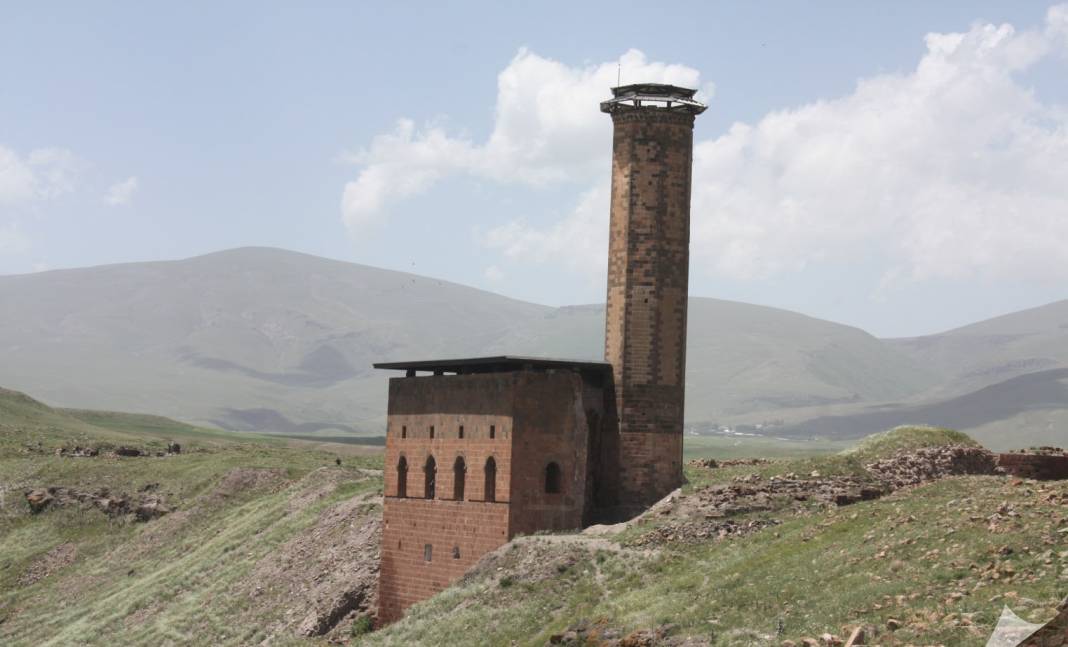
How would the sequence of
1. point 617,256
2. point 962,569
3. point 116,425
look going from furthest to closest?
point 116,425
point 617,256
point 962,569

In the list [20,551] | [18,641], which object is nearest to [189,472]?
[20,551]

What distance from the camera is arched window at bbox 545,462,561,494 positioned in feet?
134

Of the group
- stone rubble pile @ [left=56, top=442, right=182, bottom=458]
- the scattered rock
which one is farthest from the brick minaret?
stone rubble pile @ [left=56, top=442, right=182, bottom=458]

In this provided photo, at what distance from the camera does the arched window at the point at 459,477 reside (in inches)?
1636

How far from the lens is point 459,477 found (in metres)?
41.8

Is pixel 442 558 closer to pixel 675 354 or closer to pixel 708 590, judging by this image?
pixel 675 354

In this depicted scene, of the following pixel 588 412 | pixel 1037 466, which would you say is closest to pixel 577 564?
pixel 588 412

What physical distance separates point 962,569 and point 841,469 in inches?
494

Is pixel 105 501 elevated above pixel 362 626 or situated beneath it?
elevated above

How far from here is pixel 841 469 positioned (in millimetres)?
38031

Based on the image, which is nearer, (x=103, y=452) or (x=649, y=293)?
(x=649, y=293)

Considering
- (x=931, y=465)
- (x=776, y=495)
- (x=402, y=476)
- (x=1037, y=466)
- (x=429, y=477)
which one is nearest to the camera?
(x=1037, y=466)

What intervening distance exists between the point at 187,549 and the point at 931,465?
32.1m
